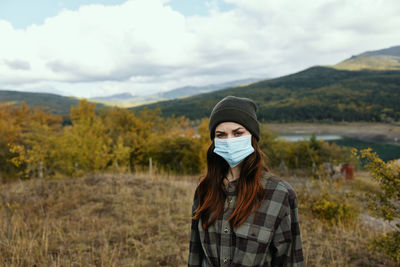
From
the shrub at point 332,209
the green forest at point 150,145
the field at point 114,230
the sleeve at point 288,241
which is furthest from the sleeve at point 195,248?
the green forest at point 150,145

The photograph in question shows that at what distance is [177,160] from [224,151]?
22143mm

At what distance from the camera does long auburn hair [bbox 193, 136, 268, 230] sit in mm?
1525

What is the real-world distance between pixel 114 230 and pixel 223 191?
12.4 ft

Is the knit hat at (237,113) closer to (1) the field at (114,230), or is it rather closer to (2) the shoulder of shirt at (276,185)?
(2) the shoulder of shirt at (276,185)

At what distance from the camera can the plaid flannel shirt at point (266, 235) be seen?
1465mm

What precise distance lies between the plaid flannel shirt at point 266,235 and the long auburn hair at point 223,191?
43 millimetres

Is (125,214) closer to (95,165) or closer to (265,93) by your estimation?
(95,165)

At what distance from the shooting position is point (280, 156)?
24719mm

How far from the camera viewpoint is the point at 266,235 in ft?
4.78

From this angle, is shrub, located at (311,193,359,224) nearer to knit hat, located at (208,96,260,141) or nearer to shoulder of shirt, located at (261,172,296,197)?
shoulder of shirt, located at (261,172,296,197)

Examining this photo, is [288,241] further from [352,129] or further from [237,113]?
[352,129]

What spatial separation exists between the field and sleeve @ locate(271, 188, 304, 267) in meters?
2.36

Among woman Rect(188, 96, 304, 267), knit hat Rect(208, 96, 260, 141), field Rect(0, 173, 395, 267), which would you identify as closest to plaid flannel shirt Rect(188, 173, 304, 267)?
woman Rect(188, 96, 304, 267)

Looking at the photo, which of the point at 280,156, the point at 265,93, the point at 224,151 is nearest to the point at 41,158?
the point at 224,151
